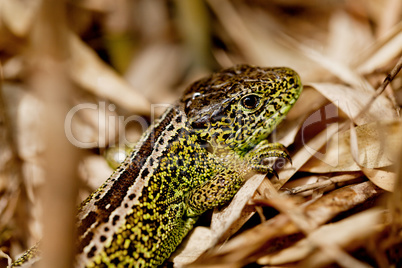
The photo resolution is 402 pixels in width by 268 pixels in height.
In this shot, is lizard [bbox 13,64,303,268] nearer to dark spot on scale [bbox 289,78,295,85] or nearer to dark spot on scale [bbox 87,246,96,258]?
dark spot on scale [bbox 289,78,295,85]

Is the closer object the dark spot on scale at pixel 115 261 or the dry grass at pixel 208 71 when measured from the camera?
the dry grass at pixel 208 71

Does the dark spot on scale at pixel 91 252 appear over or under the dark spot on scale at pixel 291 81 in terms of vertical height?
under

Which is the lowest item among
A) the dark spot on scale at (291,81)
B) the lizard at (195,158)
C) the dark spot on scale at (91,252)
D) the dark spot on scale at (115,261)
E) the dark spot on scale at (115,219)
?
the dark spot on scale at (115,261)

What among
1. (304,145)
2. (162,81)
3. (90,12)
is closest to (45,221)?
(304,145)

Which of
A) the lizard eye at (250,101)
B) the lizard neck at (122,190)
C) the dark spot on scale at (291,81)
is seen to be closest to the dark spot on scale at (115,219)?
the lizard neck at (122,190)

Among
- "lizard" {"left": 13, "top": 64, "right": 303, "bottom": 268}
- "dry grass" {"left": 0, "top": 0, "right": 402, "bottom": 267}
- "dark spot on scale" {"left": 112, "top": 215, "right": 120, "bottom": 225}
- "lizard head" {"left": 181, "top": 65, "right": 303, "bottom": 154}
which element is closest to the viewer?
"dry grass" {"left": 0, "top": 0, "right": 402, "bottom": 267}

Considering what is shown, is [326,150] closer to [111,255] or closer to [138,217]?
[138,217]

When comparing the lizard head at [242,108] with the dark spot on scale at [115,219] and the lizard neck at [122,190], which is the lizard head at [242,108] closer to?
the lizard neck at [122,190]

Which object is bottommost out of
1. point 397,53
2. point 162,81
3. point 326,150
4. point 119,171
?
point 326,150

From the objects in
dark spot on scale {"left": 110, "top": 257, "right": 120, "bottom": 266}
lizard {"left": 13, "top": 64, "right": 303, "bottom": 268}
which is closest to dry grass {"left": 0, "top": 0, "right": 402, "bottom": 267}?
lizard {"left": 13, "top": 64, "right": 303, "bottom": 268}
